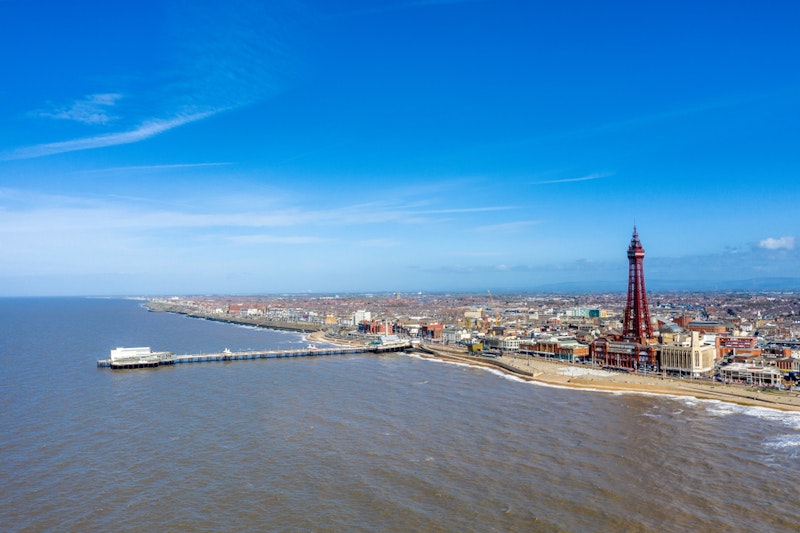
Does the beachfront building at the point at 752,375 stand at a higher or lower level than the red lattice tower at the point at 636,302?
lower

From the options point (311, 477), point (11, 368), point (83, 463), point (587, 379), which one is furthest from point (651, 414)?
point (11, 368)

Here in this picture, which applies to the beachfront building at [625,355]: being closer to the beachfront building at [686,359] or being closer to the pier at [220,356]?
the beachfront building at [686,359]

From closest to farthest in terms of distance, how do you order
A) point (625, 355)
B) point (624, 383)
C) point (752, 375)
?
point (624, 383) < point (752, 375) < point (625, 355)

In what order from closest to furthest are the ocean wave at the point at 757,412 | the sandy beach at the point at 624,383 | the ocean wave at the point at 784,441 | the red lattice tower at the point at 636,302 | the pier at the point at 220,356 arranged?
the ocean wave at the point at 784,441, the ocean wave at the point at 757,412, the sandy beach at the point at 624,383, the pier at the point at 220,356, the red lattice tower at the point at 636,302

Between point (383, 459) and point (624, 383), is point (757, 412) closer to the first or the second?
point (624, 383)

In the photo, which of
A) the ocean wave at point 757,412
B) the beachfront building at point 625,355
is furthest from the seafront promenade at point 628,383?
the beachfront building at point 625,355

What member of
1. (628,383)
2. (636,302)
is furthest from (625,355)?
(628,383)
